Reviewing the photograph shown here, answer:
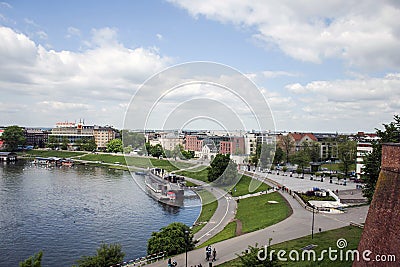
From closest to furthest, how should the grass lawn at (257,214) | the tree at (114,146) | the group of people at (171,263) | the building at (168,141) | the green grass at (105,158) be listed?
the group of people at (171,263) → the grass lawn at (257,214) → the building at (168,141) → the green grass at (105,158) → the tree at (114,146)

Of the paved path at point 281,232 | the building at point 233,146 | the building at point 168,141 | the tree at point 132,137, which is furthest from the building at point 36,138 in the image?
the paved path at point 281,232

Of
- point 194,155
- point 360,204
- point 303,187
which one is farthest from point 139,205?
point 194,155

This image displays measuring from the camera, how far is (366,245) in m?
13.0

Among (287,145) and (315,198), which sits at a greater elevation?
(287,145)

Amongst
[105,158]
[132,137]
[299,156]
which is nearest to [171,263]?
[132,137]

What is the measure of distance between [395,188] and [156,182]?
3691cm

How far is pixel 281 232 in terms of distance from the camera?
70.9ft

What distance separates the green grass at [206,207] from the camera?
2962 cm

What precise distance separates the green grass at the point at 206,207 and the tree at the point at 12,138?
3249 inches

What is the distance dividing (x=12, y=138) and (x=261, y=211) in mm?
97785

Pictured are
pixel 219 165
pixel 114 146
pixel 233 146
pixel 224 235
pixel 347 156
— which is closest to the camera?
pixel 224 235

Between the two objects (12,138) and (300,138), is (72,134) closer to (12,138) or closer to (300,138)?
(12,138)

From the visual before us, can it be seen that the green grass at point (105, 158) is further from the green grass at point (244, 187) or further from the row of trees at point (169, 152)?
the green grass at point (244, 187)

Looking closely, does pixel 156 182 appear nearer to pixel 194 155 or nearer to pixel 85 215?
pixel 85 215
